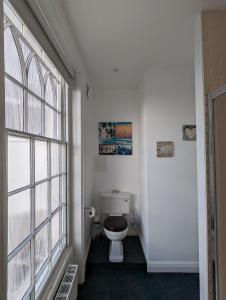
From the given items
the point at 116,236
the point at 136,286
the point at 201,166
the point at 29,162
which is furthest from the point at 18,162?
the point at 136,286

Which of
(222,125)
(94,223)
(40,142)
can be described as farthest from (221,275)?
(94,223)

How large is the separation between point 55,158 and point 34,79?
742mm

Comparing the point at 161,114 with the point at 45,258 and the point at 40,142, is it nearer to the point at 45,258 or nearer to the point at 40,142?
the point at 40,142

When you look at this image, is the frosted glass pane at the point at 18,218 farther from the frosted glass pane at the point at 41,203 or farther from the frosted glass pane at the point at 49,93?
the frosted glass pane at the point at 49,93

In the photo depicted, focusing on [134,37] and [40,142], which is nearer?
[40,142]

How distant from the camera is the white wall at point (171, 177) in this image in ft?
8.40

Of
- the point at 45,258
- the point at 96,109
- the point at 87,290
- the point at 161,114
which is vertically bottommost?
the point at 87,290

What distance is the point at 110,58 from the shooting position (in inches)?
95.2

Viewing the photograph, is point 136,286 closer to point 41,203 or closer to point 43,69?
point 41,203

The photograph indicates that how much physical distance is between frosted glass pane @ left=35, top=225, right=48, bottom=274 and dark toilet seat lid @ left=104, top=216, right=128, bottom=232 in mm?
1172

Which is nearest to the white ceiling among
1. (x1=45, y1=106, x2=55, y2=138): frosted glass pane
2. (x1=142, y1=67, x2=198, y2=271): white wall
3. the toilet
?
(x1=142, y1=67, x2=198, y2=271): white wall

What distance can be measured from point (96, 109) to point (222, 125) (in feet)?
7.62

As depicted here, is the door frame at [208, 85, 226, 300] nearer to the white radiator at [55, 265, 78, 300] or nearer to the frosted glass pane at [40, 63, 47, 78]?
the white radiator at [55, 265, 78, 300]

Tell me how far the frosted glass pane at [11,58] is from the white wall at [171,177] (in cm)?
179
